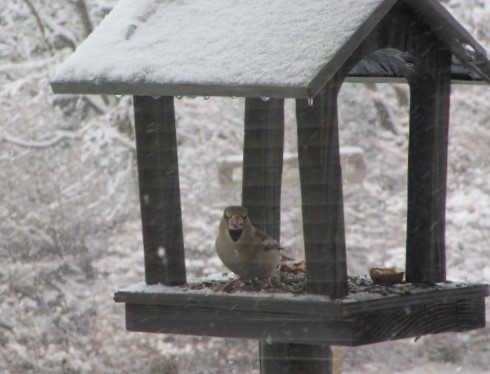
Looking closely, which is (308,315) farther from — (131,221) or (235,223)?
(131,221)

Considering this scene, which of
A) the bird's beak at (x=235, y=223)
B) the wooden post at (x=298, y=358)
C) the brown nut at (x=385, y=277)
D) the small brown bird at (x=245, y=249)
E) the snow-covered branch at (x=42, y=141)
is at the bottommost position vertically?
the wooden post at (x=298, y=358)

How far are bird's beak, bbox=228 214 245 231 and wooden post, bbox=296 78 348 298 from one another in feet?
0.86

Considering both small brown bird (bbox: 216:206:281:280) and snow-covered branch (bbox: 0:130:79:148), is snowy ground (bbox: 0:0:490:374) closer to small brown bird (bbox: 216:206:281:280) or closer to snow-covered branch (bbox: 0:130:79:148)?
snow-covered branch (bbox: 0:130:79:148)

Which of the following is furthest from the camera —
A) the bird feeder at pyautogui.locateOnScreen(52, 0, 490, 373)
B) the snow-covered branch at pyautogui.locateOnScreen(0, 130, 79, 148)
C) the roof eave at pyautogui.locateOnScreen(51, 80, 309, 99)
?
the snow-covered branch at pyautogui.locateOnScreen(0, 130, 79, 148)

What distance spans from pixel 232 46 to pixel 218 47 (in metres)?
0.04

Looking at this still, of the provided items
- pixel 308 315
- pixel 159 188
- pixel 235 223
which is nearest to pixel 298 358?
pixel 308 315

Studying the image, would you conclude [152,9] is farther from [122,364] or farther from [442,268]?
[122,364]

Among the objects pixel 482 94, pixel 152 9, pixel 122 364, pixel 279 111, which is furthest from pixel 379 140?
pixel 152 9

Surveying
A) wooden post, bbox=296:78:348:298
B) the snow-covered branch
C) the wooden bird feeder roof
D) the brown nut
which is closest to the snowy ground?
the snow-covered branch

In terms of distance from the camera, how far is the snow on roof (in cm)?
225

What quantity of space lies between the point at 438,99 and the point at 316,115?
61cm

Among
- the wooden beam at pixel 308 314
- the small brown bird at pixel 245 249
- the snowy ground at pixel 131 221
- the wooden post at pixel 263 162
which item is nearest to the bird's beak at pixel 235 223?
the small brown bird at pixel 245 249

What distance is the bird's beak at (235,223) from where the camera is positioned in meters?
2.69

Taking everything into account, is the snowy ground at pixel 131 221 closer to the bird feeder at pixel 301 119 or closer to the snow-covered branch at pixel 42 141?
the snow-covered branch at pixel 42 141
